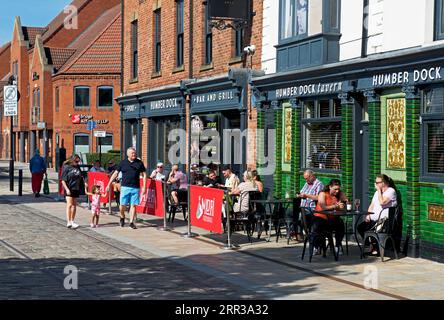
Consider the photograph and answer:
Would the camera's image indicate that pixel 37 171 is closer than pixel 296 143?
No

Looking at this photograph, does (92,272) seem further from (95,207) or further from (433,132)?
(95,207)

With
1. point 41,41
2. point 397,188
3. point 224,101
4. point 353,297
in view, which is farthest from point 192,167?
point 41,41

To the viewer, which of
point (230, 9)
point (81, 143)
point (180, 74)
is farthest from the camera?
point (81, 143)

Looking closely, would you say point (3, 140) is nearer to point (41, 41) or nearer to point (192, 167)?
point (41, 41)

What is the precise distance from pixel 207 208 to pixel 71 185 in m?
4.16

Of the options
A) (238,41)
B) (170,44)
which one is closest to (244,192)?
(238,41)

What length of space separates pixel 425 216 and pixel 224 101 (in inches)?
383

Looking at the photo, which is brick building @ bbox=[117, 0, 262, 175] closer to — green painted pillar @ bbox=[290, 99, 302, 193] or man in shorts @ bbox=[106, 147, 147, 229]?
green painted pillar @ bbox=[290, 99, 302, 193]

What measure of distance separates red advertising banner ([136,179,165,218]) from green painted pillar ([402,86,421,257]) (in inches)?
258

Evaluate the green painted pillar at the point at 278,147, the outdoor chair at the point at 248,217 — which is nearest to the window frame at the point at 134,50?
the green painted pillar at the point at 278,147

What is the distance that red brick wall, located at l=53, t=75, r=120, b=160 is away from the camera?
55969mm

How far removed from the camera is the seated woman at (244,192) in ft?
58.2

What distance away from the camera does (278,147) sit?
20.9 metres
